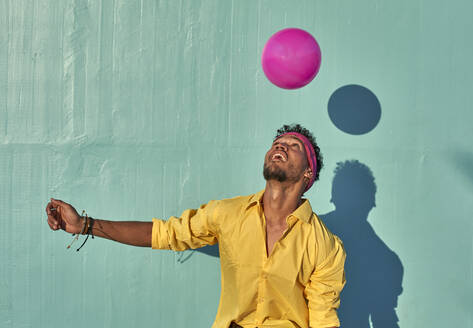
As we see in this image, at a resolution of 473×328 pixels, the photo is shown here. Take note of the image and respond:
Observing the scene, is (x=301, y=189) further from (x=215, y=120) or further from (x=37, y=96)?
(x=37, y=96)

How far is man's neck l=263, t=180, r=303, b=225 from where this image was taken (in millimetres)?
2260

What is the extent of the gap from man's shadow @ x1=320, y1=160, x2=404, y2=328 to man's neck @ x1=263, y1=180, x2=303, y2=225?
1.85ft

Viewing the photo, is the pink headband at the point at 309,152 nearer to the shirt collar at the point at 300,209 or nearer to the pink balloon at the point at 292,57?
the shirt collar at the point at 300,209

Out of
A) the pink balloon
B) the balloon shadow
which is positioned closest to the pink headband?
the pink balloon

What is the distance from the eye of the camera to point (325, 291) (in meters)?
2.22

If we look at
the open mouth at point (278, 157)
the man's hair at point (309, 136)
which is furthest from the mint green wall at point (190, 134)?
the open mouth at point (278, 157)

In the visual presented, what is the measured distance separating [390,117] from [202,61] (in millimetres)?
1099

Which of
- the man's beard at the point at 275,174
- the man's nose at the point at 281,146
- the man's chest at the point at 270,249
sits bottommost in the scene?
the man's chest at the point at 270,249

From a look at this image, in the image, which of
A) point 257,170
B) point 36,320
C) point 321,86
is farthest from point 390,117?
point 36,320

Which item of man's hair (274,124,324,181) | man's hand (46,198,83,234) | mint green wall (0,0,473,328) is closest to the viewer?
man's hand (46,198,83,234)

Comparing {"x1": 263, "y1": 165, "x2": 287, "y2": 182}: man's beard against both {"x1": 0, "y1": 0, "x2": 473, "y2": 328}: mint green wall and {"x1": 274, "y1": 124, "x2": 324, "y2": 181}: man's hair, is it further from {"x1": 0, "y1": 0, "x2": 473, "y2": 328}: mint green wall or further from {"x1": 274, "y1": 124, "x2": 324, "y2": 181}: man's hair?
{"x1": 0, "y1": 0, "x2": 473, "y2": 328}: mint green wall

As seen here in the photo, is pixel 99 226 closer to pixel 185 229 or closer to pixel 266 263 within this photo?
pixel 185 229

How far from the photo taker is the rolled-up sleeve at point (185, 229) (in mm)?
2285

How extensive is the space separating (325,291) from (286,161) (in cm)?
61
